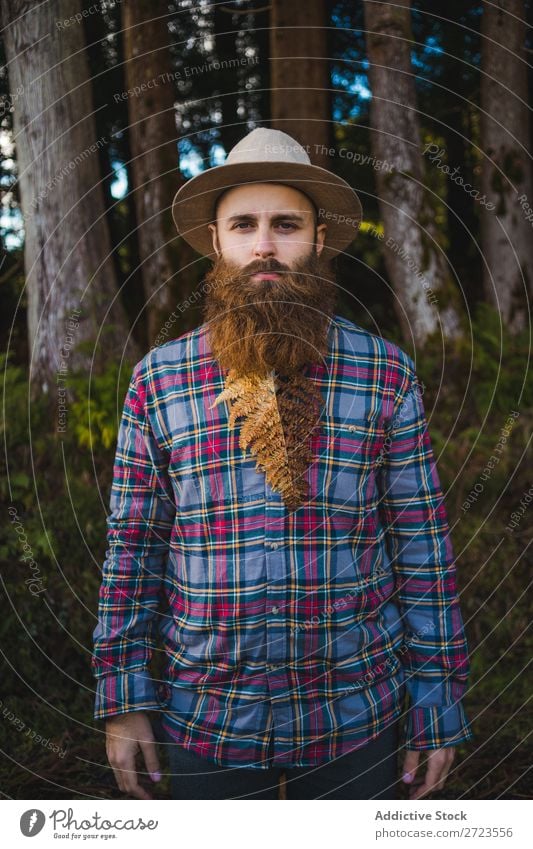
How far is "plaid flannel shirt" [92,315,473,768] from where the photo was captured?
2.00 m

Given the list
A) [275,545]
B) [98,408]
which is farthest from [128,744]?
[98,408]

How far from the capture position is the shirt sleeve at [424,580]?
2.08 meters

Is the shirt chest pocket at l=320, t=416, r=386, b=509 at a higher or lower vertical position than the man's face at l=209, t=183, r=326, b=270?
lower

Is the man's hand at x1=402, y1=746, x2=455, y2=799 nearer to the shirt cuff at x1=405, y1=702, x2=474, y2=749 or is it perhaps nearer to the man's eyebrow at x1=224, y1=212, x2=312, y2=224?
the shirt cuff at x1=405, y1=702, x2=474, y2=749

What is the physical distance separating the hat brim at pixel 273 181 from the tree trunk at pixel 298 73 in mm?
1905

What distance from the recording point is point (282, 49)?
412 centimetres

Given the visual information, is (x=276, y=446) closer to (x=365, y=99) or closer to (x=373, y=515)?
(x=373, y=515)

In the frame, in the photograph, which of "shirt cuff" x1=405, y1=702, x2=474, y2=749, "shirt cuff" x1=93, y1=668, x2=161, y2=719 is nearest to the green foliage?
"shirt cuff" x1=93, y1=668, x2=161, y2=719

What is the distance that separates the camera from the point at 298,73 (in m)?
4.16

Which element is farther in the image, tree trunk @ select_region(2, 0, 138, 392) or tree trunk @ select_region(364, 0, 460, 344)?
tree trunk @ select_region(364, 0, 460, 344)

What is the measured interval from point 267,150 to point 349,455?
1.02 m

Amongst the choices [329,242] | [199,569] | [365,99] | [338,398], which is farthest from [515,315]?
[199,569]

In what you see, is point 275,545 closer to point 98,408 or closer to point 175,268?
point 98,408

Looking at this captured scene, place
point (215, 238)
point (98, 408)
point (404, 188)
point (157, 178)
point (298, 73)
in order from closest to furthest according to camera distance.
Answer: point (215, 238) < point (98, 408) < point (298, 73) < point (157, 178) < point (404, 188)
